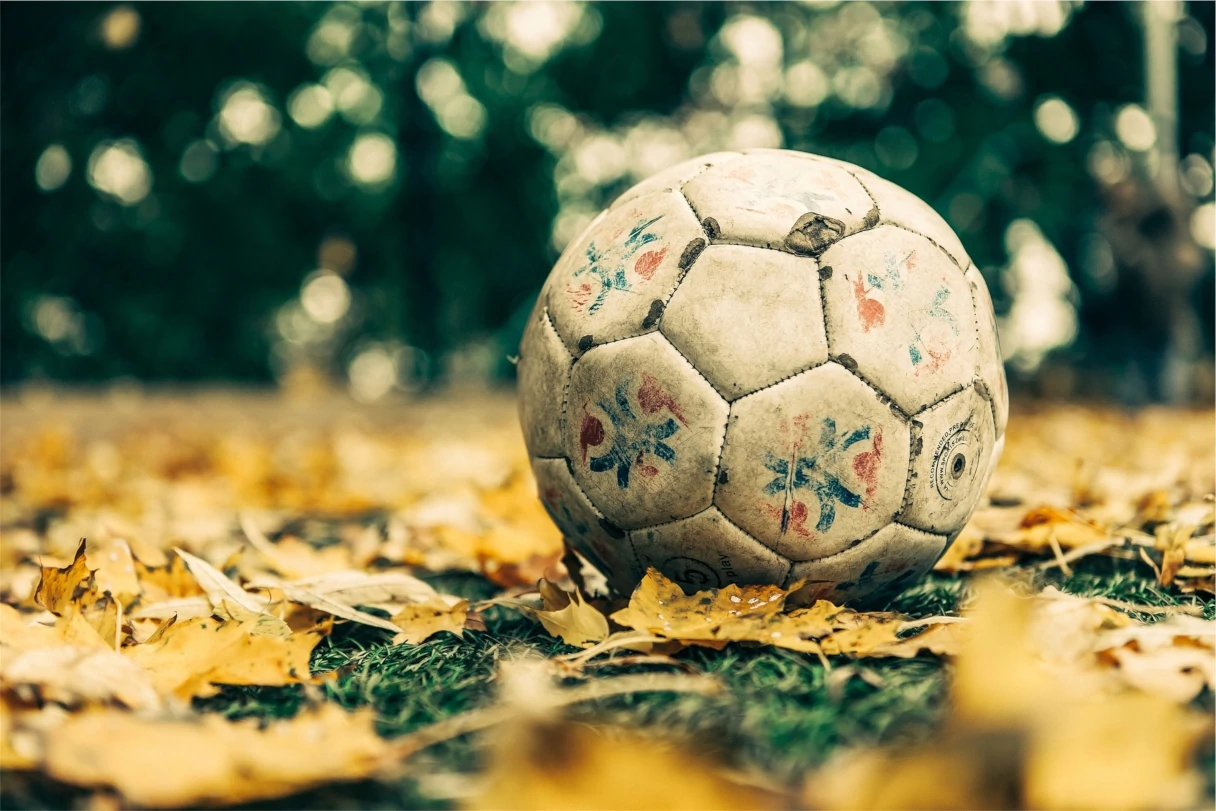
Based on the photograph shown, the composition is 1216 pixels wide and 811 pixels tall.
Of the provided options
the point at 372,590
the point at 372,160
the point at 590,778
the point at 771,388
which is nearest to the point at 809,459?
the point at 771,388

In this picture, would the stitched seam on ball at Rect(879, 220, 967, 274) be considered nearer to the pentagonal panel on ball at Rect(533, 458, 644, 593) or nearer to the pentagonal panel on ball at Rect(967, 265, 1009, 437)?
the pentagonal panel on ball at Rect(967, 265, 1009, 437)

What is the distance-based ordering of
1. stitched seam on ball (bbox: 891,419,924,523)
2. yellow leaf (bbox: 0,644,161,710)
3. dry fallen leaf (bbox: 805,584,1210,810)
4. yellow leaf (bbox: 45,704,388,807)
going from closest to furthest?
dry fallen leaf (bbox: 805,584,1210,810), yellow leaf (bbox: 45,704,388,807), yellow leaf (bbox: 0,644,161,710), stitched seam on ball (bbox: 891,419,924,523)

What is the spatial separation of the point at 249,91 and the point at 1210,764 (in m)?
11.5

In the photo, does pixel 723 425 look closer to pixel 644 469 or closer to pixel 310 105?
pixel 644 469

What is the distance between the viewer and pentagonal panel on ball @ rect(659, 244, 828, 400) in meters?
1.75

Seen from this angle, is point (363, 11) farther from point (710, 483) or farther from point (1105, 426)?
point (710, 483)

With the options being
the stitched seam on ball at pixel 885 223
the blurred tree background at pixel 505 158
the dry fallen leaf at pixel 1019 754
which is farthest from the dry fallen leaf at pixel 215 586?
the blurred tree background at pixel 505 158

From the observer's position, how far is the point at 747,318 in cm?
177

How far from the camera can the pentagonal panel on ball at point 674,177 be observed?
2.03 meters

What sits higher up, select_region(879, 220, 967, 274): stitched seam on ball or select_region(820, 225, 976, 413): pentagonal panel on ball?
select_region(879, 220, 967, 274): stitched seam on ball

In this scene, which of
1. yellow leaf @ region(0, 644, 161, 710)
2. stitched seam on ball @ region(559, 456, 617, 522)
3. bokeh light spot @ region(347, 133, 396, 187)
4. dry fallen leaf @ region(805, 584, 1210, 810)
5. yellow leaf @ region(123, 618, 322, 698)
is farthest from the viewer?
bokeh light spot @ region(347, 133, 396, 187)


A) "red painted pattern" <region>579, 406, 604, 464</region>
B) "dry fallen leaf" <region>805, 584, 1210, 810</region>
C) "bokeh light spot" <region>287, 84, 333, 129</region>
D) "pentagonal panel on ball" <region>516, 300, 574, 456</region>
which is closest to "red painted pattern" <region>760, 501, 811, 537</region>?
"red painted pattern" <region>579, 406, 604, 464</region>

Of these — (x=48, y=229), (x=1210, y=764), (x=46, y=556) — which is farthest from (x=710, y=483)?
(x=48, y=229)

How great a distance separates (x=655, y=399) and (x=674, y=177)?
1.82 feet
